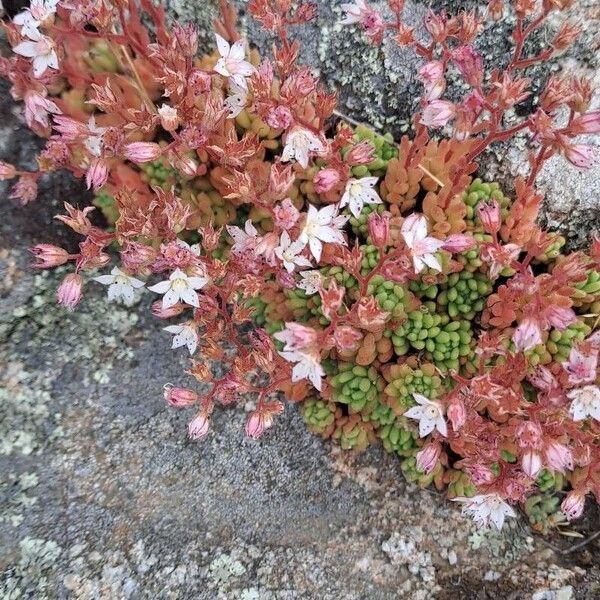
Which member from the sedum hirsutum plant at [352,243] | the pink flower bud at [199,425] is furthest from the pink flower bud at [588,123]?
the pink flower bud at [199,425]

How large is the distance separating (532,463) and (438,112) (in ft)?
3.55

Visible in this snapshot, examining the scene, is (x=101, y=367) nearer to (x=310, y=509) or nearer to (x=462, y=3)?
(x=310, y=509)

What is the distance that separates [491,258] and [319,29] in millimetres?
1285

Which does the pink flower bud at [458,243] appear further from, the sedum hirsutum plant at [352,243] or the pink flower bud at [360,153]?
the pink flower bud at [360,153]

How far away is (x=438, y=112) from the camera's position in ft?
6.53

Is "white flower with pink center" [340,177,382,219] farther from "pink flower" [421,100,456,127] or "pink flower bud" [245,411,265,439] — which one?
"pink flower bud" [245,411,265,439]

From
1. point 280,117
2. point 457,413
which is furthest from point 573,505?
point 280,117

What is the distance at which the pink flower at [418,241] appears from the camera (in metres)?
2.02

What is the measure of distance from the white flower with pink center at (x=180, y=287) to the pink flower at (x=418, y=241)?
2.15 ft

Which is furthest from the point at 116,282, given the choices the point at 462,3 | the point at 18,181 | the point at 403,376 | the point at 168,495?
the point at 462,3

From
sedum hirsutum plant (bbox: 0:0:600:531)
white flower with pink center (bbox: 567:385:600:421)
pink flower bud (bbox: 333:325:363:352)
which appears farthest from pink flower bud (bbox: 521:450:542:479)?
pink flower bud (bbox: 333:325:363:352)

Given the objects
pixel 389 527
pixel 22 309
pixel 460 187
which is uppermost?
pixel 460 187

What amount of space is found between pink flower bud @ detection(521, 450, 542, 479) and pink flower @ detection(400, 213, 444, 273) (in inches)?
24.1

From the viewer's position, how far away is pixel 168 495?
2.48m
